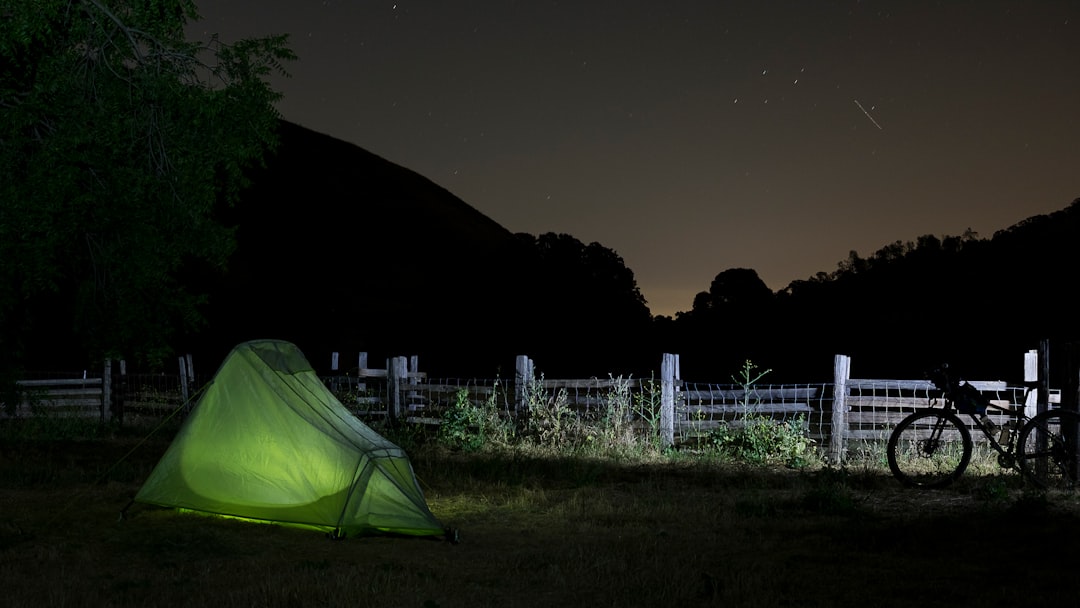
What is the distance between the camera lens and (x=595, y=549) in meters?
8.01

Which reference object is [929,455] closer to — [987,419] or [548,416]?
[987,419]

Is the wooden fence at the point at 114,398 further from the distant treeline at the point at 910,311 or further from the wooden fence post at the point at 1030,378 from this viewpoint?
the distant treeline at the point at 910,311

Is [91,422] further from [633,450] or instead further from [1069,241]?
[1069,241]

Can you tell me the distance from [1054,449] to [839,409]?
3.43m

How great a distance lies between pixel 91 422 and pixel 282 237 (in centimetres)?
4370

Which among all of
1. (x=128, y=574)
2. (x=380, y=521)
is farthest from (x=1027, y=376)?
(x=128, y=574)

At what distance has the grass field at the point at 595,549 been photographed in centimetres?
647

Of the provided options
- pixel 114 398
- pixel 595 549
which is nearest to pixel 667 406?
pixel 595 549

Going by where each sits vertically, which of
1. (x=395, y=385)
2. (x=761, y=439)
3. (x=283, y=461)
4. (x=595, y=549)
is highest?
(x=395, y=385)

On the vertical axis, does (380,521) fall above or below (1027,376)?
below

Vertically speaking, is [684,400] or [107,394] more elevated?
[684,400]

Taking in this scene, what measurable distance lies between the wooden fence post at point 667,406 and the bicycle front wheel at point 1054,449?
5203 mm

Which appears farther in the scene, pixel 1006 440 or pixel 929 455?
pixel 929 455

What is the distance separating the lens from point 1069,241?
1421 inches
